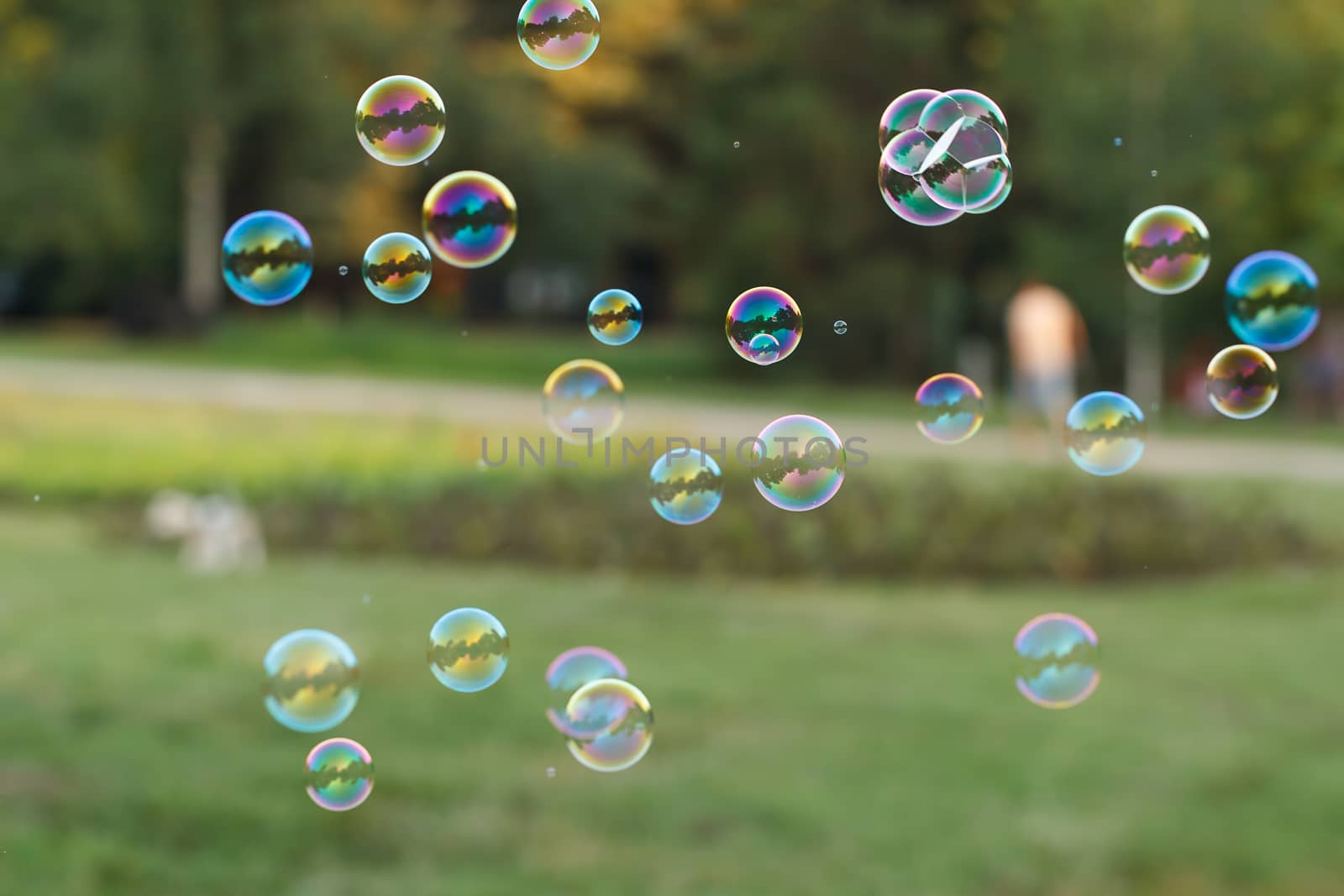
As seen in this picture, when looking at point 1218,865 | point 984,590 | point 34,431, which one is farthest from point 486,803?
point 34,431

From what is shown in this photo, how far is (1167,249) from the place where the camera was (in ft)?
12.7

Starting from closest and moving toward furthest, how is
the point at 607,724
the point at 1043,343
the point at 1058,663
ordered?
the point at 607,724 < the point at 1058,663 < the point at 1043,343

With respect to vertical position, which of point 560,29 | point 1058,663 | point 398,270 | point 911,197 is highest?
point 560,29

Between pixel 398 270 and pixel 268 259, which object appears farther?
pixel 268 259

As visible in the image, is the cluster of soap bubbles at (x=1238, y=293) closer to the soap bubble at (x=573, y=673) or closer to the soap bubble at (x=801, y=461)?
the soap bubble at (x=801, y=461)

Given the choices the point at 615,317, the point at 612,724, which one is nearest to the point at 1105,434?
the point at 615,317

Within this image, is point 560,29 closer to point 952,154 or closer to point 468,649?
point 952,154

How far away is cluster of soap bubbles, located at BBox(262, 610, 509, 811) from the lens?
3594mm

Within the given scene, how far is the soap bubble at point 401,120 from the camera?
12.0 feet

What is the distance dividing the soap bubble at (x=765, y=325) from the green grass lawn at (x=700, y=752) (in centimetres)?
146

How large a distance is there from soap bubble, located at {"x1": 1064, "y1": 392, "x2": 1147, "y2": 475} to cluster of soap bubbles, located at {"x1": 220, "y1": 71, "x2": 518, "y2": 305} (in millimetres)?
1424

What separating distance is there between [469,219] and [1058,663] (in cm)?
184

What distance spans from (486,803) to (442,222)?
6.26 feet

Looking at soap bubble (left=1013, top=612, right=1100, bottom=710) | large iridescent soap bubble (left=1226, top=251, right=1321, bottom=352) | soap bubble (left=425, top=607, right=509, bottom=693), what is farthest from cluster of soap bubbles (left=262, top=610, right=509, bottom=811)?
large iridescent soap bubble (left=1226, top=251, right=1321, bottom=352)
